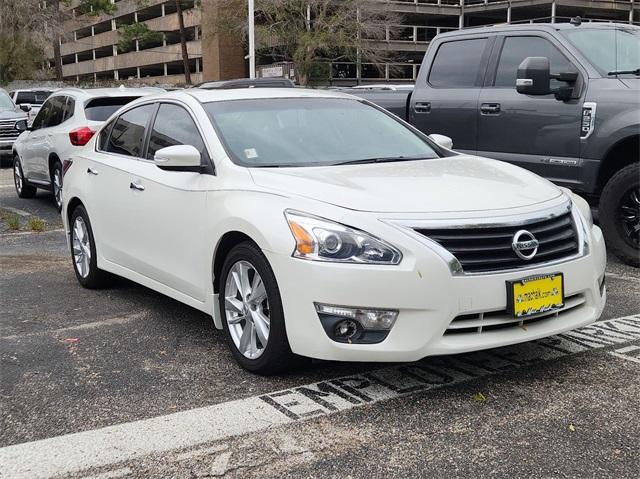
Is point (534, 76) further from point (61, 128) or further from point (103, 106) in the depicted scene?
point (61, 128)

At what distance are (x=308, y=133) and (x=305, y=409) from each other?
6.46 feet

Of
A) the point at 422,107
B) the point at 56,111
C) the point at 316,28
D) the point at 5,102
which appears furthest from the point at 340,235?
the point at 316,28

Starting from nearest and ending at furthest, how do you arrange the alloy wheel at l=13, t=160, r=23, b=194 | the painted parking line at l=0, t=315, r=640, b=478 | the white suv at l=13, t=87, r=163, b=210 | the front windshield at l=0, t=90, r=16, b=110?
1. the painted parking line at l=0, t=315, r=640, b=478
2. the white suv at l=13, t=87, r=163, b=210
3. the alloy wheel at l=13, t=160, r=23, b=194
4. the front windshield at l=0, t=90, r=16, b=110

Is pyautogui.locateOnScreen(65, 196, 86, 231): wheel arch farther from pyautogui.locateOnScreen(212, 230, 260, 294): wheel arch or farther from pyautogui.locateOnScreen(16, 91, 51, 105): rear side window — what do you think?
pyautogui.locateOnScreen(16, 91, 51, 105): rear side window

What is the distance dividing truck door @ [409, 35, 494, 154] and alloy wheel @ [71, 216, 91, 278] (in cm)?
367

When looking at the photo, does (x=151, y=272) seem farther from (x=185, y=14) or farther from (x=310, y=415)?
(x=185, y=14)

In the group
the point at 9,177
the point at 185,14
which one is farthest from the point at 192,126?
the point at 185,14

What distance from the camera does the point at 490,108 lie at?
7551 millimetres

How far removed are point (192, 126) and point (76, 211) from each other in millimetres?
1856

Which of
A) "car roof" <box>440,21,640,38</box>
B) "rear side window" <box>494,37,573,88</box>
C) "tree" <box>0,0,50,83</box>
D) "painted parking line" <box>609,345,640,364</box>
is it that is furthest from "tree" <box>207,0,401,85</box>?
"painted parking line" <box>609,345,640,364</box>

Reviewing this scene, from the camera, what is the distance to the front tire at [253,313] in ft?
13.0

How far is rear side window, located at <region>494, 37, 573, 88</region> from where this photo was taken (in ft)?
24.0

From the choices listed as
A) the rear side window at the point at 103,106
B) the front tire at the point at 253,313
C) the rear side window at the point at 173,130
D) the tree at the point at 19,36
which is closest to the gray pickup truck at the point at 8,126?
the rear side window at the point at 103,106

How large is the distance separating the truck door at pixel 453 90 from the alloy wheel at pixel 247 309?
408 centimetres
